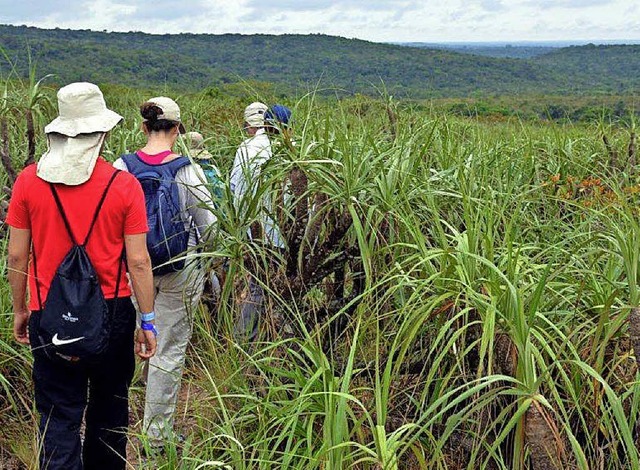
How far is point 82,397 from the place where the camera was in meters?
→ 2.54

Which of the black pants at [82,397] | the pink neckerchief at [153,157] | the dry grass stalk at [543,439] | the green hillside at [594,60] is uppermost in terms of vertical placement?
the pink neckerchief at [153,157]

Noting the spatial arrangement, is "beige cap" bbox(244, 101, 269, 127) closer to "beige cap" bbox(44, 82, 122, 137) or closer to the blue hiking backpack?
the blue hiking backpack

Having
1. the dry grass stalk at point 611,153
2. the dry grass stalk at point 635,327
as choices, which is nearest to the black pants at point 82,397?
the dry grass stalk at point 635,327

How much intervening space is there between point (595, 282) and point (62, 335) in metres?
1.70

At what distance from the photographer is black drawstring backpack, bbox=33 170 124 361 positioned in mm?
2295

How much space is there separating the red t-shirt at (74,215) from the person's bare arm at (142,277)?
5cm

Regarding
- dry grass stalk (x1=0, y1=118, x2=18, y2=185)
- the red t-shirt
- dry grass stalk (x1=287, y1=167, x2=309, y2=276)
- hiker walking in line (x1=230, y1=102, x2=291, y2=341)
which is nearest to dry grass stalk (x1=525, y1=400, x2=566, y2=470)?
hiker walking in line (x1=230, y1=102, x2=291, y2=341)

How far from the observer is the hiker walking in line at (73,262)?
230 cm

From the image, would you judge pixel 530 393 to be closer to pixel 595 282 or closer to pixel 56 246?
pixel 595 282

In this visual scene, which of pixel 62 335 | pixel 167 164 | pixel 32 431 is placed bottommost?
pixel 32 431

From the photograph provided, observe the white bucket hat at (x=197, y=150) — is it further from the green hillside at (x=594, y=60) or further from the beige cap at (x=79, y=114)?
the green hillside at (x=594, y=60)

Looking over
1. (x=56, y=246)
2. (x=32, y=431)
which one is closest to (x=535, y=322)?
(x=56, y=246)

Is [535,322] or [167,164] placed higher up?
[167,164]

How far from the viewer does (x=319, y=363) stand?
2.03 m
